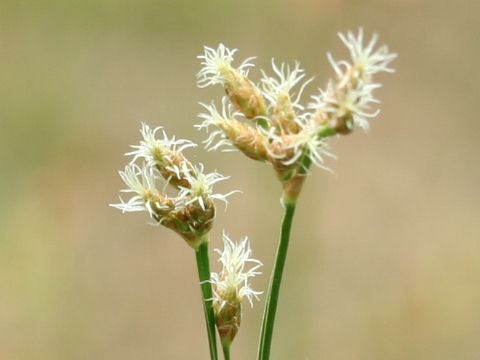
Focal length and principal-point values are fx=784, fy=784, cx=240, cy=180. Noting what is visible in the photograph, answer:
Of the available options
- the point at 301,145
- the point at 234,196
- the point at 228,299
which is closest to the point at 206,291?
the point at 228,299

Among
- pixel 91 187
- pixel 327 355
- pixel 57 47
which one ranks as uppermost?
pixel 57 47

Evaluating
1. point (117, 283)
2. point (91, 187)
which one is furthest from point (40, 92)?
point (117, 283)

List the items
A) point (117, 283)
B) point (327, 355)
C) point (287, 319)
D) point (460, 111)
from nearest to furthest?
1. point (287, 319)
2. point (327, 355)
3. point (117, 283)
4. point (460, 111)

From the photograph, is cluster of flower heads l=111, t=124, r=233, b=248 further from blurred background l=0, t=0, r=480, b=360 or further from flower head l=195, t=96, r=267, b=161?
blurred background l=0, t=0, r=480, b=360

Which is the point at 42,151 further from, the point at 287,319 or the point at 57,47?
the point at 287,319

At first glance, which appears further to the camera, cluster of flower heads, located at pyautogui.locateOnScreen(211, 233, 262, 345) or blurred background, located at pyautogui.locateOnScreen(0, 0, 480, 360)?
blurred background, located at pyautogui.locateOnScreen(0, 0, 480, 360)

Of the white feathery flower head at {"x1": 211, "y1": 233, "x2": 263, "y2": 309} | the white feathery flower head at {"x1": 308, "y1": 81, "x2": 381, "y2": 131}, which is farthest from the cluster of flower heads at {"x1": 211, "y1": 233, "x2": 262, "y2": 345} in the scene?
the white feathery flower head at {"x1": 308, "y1": 81, "x2": 381, "y2": 131}
